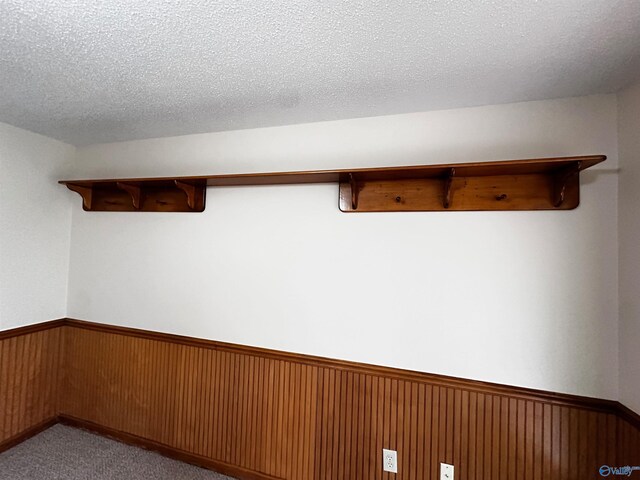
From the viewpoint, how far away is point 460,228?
1677mm

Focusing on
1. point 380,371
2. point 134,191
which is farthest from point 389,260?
point 134,191

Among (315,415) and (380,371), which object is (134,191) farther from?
(380,371)

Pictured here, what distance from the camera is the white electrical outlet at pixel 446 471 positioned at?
1614 millimetres

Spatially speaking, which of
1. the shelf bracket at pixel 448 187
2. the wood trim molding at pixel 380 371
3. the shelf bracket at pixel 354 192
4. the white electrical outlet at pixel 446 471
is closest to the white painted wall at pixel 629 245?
the wood trim molding at pixel 380 371

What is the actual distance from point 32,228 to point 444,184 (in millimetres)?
3036

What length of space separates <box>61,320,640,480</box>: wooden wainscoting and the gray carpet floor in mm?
79

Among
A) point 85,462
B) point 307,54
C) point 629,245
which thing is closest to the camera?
point 307,54

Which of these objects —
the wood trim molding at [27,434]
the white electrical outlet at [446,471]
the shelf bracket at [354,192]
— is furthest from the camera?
the wood trim molding at [27,434]

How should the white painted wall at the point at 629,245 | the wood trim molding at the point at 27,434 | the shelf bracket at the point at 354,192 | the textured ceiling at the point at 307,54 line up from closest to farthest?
the textured ceiling at the point at 307,54
the white painted wall at the point at 629,245
the shelf bracket at the point at 354,192
the wood trim molding at the point at 27,434

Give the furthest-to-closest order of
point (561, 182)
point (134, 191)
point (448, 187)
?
point (134, 191)
point (448, 187)
point (561, 182)

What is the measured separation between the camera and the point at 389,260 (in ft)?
5.87

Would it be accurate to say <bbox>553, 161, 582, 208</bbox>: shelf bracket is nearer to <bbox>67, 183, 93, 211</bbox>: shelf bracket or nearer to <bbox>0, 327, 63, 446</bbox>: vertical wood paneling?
<bbox>67, 183, 93, 211</bbox>: shelf bracket

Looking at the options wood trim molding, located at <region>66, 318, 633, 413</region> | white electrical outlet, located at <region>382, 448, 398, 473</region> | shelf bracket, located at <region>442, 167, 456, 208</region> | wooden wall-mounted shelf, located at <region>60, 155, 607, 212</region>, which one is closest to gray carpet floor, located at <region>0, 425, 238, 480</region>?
A: wood trim molding, located at <region>66, 318, 633, 413</region>

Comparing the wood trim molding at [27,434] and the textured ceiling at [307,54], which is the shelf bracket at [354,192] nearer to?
the textured ceiling at [307,54]
